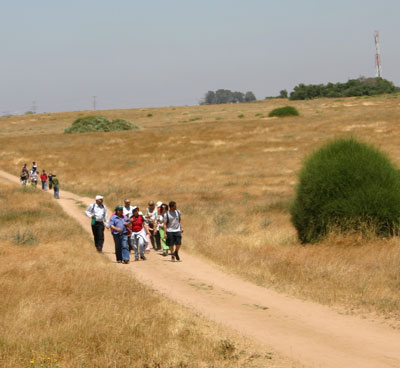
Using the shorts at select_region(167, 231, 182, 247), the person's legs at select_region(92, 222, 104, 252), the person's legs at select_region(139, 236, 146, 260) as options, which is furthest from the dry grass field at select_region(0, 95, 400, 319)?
the person's legs at select_region(92, 222, 104, 252)

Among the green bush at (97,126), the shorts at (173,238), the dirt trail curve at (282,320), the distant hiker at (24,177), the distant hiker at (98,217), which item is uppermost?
the green bush at (97,126)

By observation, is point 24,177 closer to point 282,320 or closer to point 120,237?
point 120,237

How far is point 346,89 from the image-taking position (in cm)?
13875

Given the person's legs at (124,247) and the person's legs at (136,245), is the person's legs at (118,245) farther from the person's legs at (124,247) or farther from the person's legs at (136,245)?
the person's legs at (136,245)

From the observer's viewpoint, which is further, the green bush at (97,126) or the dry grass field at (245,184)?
the green bush at (97,126)

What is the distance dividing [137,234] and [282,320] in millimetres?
7276

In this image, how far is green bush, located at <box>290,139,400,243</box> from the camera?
1692 centimetres

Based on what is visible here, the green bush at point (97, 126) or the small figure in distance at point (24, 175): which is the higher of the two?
the green bush at point (97, 126)

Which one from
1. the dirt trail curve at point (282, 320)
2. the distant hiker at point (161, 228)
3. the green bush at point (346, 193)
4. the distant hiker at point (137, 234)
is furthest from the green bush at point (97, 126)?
the dirt trail curve at point (282, 320)

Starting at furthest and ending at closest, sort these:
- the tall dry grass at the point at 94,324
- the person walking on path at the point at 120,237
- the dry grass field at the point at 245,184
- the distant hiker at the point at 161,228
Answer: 1. the distant hiker at the point at 161,228
2. the person walking on path at the point at 120,237
3. the dry grass field at the point at 245,184
4. the tall dry grass at the point at 94,324

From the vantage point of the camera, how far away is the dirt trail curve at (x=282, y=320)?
7969 mm

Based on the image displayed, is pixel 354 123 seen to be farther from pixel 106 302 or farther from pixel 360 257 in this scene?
pixel 106 302

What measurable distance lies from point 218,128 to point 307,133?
12753mm

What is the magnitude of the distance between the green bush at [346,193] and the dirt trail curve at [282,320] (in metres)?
4.65
